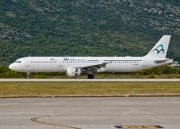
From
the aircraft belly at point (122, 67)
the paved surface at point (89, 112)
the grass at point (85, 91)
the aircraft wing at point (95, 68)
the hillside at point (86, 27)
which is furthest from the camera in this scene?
the hillside at point (86, 27)

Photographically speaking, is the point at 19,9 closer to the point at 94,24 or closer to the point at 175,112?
the point at 94,24

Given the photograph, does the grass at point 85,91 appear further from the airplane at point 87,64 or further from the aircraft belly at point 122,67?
the aircraft belly at point 122,67

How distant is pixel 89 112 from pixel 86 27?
310 ft

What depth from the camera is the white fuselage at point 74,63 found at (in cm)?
5622

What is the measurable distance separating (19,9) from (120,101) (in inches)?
3619

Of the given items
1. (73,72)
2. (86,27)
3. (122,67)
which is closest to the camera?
(73,72)

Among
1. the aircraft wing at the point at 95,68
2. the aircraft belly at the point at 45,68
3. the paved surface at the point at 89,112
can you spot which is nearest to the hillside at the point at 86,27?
the aircraft belly at the point at 45,68

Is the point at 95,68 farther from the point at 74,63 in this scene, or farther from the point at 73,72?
the point at 73,72

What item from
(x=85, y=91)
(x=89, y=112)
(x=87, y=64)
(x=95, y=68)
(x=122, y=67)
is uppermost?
(x=87, y=64)

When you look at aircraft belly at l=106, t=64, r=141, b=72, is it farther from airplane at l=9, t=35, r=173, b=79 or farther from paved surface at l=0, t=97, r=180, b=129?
paved surface at l=0, t=97, r=180, b=129

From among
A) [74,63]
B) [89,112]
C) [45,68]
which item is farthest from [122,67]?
[89,112]

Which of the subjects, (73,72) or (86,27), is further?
(86,27)

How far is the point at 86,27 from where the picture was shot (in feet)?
380

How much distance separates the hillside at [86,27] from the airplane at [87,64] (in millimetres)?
33160
